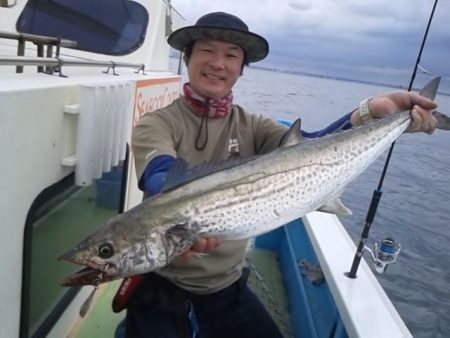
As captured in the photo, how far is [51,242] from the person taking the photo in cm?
250

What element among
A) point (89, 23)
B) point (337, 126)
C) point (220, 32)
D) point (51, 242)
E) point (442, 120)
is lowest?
point (51, 242)

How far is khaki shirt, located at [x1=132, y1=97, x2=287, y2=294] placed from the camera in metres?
2.18

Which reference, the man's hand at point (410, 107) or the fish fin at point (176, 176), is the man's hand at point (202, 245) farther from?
the man's hand at point (410, 107)

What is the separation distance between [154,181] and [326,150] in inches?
35.7

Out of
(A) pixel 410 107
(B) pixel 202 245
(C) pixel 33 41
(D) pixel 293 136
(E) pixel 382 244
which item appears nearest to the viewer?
(B) pixel 202 245

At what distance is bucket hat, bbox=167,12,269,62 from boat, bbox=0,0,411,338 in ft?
1.78

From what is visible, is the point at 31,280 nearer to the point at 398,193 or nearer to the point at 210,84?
the point at 210,84

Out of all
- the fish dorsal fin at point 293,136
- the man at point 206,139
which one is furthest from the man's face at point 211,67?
the fish dorsal fin at point 293,136

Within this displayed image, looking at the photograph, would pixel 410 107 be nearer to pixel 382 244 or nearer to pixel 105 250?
pixel 382 244

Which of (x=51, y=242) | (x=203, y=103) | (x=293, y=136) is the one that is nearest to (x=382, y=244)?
(x=293, y=136)

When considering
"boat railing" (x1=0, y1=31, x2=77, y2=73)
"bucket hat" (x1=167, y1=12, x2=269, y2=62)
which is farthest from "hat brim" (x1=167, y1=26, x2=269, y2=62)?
"boat railing" (x1=0, y1=31, x2=77, y2=73)

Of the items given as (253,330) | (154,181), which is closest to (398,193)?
(253,330)

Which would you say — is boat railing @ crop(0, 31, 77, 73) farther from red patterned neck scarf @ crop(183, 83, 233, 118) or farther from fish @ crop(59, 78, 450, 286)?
fish @ crop(59, 78, 450, 286)

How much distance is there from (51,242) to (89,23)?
97.3 inches
